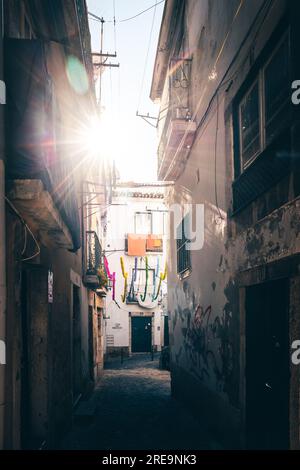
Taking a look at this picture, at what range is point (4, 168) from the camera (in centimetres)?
412

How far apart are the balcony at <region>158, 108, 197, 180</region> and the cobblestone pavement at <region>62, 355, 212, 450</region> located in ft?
18.2

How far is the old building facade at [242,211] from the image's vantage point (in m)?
4.30

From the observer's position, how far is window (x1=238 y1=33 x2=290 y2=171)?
4.50 metres

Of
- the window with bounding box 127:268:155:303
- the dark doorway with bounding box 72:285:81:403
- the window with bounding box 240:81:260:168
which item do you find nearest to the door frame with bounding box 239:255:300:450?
the window with bounding box 240:81:260:168

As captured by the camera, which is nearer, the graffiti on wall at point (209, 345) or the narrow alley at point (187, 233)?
the narrow alley at point (187, 233)

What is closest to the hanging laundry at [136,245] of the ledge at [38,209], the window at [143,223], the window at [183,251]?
the window at [143,223]

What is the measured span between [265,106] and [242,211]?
1.36 m

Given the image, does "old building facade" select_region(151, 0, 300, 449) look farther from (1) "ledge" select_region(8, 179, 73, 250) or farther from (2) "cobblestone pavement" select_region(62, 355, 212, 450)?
(1) "ledge" select_region(8, 179, 73, 250)

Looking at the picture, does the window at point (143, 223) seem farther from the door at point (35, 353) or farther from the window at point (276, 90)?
the window at point (276, 90)

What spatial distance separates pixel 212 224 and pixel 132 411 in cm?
446

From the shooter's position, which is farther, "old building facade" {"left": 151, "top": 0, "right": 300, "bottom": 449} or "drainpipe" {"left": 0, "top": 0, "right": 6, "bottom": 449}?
"old building facade" {"left": 151, "top": 0, "right": 300, "bottom": 449}

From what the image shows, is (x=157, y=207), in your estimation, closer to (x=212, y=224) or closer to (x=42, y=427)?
(x=212, y=224)

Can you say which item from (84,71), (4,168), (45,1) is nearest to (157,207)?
(84,71)

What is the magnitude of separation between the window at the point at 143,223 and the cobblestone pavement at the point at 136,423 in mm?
14044
